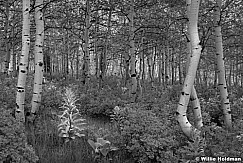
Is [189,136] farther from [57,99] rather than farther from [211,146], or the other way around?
[57,99]

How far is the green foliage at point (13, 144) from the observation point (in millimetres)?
2861

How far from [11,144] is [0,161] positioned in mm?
331

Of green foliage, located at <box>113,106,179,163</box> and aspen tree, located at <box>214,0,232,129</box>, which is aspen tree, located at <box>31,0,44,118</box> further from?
aspen tree, located at <box>214,0,232,129</box>

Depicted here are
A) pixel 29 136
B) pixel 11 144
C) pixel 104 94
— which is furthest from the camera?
pixel 104 94

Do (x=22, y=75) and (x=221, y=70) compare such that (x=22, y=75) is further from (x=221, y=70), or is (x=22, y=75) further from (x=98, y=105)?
(x=221, y=70)

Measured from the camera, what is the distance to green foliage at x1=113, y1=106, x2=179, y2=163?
379 cm

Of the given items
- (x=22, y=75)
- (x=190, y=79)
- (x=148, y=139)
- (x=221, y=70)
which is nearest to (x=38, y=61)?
(x=22, y=75)

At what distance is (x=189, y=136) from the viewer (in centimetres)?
387

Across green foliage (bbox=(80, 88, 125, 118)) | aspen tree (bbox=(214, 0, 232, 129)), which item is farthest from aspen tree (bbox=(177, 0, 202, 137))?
green foliage (bbox=(80, 88, 125, 118))

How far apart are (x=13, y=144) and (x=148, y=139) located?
2237mm

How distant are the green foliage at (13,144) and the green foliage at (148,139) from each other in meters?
1.82

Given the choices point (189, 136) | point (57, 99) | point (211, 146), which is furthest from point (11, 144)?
point (57, 99)

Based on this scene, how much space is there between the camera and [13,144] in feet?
9.87

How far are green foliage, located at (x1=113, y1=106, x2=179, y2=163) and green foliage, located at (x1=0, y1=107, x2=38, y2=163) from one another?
71.8 inches
